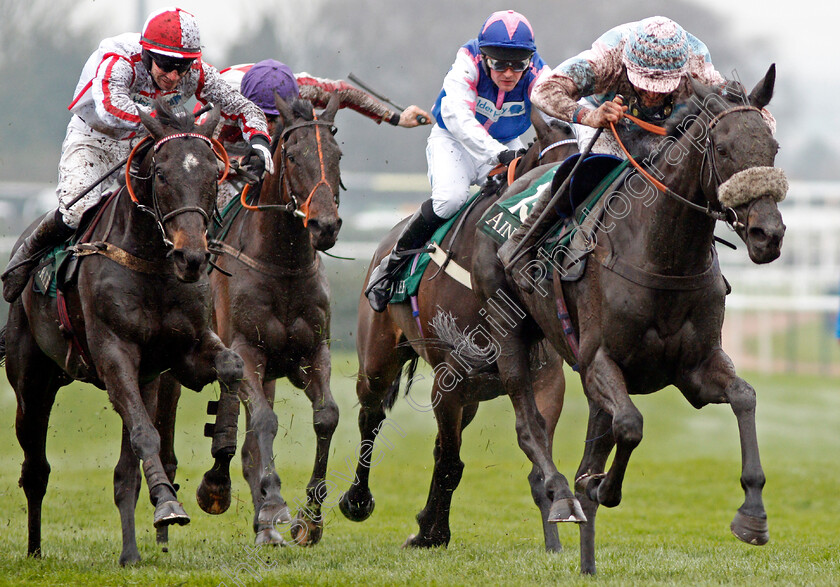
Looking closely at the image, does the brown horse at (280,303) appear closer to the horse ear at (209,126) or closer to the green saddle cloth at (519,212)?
the horse ear at (209,126)

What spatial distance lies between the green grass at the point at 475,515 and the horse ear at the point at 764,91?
2110 mm

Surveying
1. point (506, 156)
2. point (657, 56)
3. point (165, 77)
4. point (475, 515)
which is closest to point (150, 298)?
point (165, 77)

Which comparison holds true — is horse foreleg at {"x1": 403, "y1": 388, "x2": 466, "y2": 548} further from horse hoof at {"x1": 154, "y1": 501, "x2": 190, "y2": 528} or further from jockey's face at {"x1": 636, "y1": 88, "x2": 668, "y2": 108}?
jockey's face at {"x1": 636, "y1": 88, "x2": 668, "y2": 108}

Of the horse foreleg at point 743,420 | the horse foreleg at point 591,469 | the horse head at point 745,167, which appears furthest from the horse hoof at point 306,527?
the horse head at point 745,167

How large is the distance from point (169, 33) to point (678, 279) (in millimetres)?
3002

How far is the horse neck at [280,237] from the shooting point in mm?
6840

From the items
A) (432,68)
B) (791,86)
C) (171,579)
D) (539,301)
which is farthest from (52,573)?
(791,86)

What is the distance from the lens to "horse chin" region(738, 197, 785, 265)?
179 inches

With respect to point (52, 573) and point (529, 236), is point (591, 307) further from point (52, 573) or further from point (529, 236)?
point (52, 573)

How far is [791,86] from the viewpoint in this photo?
125ft

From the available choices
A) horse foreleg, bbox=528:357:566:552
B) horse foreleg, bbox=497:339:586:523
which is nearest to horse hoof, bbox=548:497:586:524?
horse foreleg, bbox=497:339:586:523

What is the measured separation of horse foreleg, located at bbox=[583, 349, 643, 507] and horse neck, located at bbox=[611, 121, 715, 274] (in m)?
0.50

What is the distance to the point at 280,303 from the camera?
22.4 feet

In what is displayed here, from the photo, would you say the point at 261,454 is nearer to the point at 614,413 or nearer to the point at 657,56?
the point at 614,413
